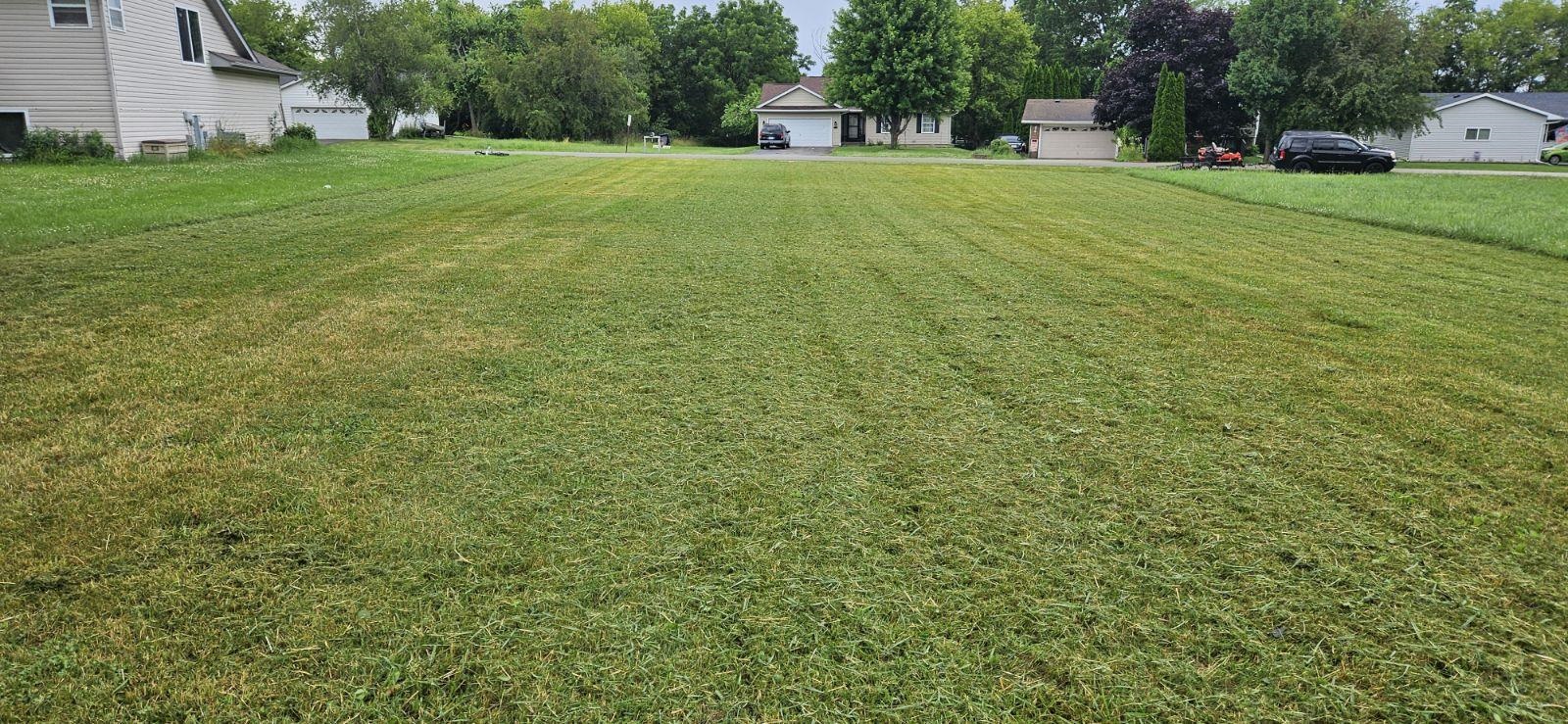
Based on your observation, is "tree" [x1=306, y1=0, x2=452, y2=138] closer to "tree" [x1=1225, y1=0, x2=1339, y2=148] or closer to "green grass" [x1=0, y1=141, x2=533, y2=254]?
"green grass" [x1=0, y1=141, x2=533, y2=254]

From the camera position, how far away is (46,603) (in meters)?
2.48

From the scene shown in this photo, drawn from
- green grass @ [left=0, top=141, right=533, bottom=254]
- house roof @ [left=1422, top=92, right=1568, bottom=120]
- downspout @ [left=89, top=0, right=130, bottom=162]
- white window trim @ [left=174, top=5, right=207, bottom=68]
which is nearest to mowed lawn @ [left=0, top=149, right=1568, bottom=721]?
green grass @ [left=0, top=141, right=533, bottom=254]

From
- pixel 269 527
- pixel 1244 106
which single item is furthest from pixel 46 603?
pixel 1244 106

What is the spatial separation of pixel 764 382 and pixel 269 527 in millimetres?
2424

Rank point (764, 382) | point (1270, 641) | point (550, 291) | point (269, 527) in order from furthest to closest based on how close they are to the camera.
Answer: point (550, 291), point (764, 382), point (269, 527), point (1270, 641)

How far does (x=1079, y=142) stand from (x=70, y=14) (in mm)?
41808

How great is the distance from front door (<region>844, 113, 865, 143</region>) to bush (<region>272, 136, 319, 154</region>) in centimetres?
3239

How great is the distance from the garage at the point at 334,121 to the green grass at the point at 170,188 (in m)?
26.5

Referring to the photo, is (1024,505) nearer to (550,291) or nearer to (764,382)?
(764,382)

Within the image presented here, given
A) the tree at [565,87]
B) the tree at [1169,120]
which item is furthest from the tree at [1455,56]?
the tree at [565,87]

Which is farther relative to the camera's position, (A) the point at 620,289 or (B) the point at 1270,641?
(A) the point at 620,289

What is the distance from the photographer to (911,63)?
4197 centimetres

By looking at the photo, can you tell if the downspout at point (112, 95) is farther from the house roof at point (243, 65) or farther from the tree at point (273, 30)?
the tree at point (273, 30)

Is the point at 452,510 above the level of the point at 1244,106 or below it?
below
